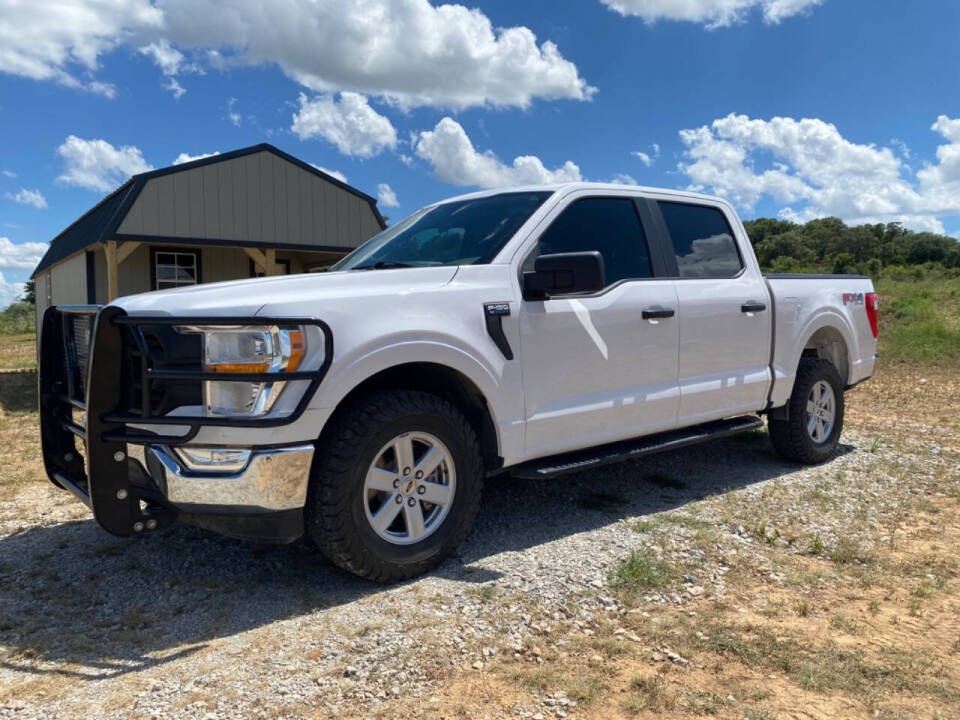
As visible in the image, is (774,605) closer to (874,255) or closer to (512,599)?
(512,599)

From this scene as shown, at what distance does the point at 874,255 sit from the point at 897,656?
65359 millimetres

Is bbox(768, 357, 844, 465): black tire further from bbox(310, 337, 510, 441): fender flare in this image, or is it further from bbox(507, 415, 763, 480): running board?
bbox(310, 337, 510, 441): fender flare

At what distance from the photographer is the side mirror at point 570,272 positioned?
3.56 metres

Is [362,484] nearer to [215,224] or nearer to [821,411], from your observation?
[821,411]

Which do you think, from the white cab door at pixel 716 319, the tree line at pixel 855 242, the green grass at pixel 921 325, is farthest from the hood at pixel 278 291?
the tree line at pixel 855 242

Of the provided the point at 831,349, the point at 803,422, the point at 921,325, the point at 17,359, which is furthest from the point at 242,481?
the point at 17,359

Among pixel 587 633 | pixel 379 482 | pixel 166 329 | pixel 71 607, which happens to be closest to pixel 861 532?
pixel 587 633

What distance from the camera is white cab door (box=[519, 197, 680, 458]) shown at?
153 inches

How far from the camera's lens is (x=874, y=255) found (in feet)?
197

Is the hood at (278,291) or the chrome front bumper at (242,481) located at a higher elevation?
the hood at (278,291)

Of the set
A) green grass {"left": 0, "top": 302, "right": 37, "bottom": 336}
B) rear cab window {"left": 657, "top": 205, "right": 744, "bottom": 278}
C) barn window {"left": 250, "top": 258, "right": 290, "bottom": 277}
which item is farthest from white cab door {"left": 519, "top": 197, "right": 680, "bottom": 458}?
green grass {"left": 0, "top": 302, "right": 37, "bottom": 336}

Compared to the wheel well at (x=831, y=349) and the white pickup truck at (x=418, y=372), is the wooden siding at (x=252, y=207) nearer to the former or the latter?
the white pickup truck at (x=418, y=372)

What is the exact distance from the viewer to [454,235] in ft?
14.0

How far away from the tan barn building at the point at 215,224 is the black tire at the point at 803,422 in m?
10.9
